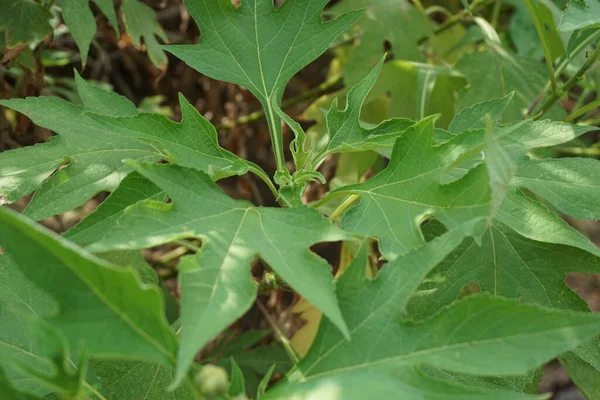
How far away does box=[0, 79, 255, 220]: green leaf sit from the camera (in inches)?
45.8

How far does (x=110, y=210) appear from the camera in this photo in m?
1.05

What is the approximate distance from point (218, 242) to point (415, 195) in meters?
0.34

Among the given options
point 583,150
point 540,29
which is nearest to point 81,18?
point 540,29

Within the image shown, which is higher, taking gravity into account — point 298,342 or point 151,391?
point 151,391

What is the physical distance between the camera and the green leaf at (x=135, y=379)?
1.15 meters

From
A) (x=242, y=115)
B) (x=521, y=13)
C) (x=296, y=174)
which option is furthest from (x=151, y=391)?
(x=521, y=13)

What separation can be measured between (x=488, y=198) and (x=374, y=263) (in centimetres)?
89

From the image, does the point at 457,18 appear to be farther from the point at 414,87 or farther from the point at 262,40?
the point at 262,40

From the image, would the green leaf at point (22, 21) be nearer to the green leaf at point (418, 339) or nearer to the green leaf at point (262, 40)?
the green leaf at point (262, 40)

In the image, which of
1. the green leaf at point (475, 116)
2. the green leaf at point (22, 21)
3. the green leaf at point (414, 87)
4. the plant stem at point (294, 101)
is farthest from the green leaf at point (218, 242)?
the plant stem at point (294, 101)

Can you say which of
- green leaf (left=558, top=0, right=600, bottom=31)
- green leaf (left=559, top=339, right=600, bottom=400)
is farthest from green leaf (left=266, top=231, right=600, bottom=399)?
green leaf (left=559, top=339, right=600, bottom=400)

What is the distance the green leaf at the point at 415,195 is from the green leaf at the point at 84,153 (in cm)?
25

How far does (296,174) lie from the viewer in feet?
4.09

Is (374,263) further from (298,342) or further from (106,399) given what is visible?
(106,399)
